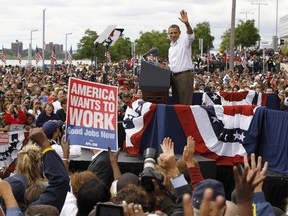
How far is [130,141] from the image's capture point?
392 inches

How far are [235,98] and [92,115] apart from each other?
4.50 metres

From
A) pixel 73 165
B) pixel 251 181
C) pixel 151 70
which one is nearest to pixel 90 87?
pixel 73 165

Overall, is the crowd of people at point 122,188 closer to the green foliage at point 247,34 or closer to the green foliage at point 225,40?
the green foliage at point 247,34

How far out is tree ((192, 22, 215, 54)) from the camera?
80.2 meters

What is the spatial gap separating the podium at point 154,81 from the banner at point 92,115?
7.04 ft

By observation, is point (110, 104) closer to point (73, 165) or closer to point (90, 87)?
point (90, 87)

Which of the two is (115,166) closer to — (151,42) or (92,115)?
(92,115)

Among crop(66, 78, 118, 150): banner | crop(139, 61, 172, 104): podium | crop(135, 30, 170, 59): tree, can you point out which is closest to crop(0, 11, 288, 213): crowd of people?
crop(66, 78, 118, 150): banner

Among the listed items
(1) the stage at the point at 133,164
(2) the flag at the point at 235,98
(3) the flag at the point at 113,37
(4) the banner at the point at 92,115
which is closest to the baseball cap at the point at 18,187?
(4) the banner at the point at 92,115

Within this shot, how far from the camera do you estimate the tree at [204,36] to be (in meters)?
80.2

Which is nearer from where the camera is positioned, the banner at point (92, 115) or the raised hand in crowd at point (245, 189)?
the raised hand in crowd at point (245, 189)

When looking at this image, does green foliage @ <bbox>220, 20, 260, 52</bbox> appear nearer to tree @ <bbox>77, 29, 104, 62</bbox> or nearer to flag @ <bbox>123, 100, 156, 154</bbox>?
tree @ <bbox>77, 29, 104, 62</bbox>

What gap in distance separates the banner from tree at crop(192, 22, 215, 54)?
71.8 meters

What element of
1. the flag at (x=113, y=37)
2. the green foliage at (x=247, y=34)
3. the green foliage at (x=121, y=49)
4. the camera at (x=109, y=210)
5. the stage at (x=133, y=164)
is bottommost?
the stage at (x=133, y=164)
